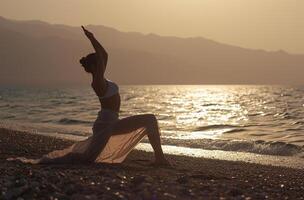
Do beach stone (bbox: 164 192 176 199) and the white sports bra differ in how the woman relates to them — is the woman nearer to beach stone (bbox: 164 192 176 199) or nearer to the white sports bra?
the white sports bra

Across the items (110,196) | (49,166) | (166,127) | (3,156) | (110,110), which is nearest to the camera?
(110,196)

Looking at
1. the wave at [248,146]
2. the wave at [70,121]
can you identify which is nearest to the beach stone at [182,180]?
the wave at [248,146]

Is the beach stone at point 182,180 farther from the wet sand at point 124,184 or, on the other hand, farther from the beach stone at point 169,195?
the beach stone at point 169,195

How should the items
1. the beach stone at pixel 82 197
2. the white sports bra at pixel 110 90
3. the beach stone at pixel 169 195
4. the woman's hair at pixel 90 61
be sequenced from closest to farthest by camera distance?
1. the beach stone at pixel 82 197
2. the beach stone at pixel 169 195
3. the woman's hair at pixel 90 61
4. the white sports bra at pixel 110 90

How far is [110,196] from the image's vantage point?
6.57 m

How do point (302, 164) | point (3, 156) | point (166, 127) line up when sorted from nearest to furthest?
point (3, 156) → point (302, 164) → point (166, 127)

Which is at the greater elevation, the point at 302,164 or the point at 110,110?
the point at 110,110

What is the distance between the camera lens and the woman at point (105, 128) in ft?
31.1

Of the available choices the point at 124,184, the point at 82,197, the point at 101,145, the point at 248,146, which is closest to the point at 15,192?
the point at 82,197

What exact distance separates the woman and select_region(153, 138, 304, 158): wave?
9.68 m

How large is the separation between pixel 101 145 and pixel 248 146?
1115cm

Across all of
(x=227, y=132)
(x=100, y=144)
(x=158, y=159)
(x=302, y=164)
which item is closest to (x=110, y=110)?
(x=100, y=144)

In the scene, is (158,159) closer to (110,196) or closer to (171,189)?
(171,189)

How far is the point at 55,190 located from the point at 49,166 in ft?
7.41
